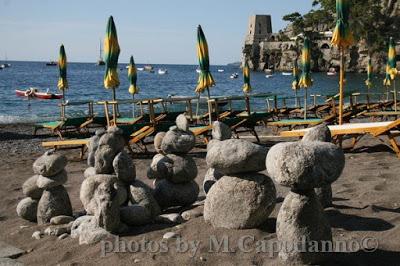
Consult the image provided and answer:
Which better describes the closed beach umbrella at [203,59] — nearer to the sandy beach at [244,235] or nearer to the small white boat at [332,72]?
the sandy beach at [244,235]

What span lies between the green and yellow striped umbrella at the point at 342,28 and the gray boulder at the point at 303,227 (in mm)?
6693

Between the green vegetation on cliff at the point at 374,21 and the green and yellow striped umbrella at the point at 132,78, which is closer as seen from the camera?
the green and yellow striped umbrella at the point at 132,78

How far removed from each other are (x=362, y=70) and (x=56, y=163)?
84.5 m

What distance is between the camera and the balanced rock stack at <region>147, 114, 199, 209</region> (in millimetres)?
5910

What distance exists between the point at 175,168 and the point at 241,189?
1.64m

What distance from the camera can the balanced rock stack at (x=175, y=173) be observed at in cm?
591

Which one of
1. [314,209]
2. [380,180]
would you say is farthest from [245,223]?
[380,180]

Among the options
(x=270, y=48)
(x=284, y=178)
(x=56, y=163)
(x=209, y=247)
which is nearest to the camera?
(x=284, y=178)

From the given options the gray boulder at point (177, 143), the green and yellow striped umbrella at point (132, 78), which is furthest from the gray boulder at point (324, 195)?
the green and yellow striped umbrella at point (132, 78)

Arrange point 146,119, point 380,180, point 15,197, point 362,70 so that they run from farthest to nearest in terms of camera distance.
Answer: point 362,70 → point 146,119 → point 15,197 → point 380,180

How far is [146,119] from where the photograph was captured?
14969 mm

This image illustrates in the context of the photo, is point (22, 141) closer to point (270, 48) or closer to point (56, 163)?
point (56, 163)

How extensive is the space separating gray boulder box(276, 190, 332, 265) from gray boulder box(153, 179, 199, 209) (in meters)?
2.38

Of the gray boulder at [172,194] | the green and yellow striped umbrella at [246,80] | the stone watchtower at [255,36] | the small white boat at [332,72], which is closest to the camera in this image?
the gray boulder at [172,194]
